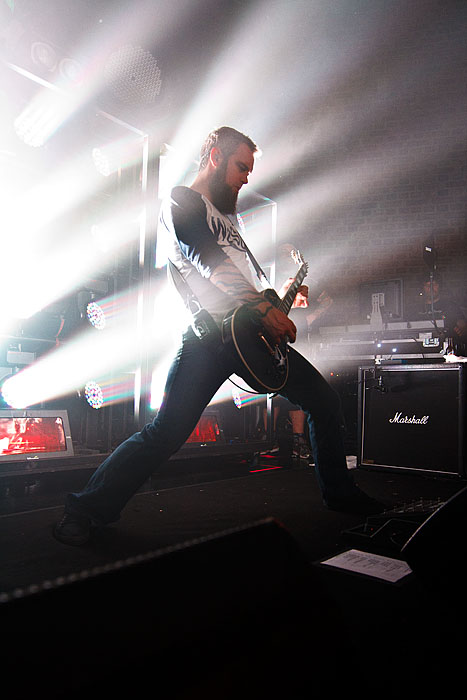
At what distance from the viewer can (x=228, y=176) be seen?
1792 millimetres

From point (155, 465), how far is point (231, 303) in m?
0.56

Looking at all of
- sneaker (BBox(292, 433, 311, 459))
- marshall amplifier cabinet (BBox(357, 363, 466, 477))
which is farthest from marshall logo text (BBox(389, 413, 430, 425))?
sneaker (BBox(292, 433, 311, 459))

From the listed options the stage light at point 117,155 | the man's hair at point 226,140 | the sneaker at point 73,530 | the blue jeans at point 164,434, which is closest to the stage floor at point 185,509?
the sneaker at point 73,530

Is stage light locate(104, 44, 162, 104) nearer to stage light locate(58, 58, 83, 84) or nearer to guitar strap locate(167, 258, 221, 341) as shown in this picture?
stage light locate(58, 58, 83, 84)

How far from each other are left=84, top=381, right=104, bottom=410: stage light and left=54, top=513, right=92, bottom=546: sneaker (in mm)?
1351

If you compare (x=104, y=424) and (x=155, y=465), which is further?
(x=104, y=424)

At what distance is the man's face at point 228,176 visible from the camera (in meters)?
1.78

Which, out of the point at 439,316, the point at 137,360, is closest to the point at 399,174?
the point at 439,316

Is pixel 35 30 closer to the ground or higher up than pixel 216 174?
higher up

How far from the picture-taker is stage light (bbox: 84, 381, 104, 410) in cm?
288

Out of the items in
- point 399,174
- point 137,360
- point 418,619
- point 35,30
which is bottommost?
point 418,619

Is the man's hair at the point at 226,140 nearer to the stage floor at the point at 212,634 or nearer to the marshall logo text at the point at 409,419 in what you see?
the stage floor at the point at 212,634

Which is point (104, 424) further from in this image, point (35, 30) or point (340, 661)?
point (340, 661)

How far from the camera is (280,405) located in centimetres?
418
